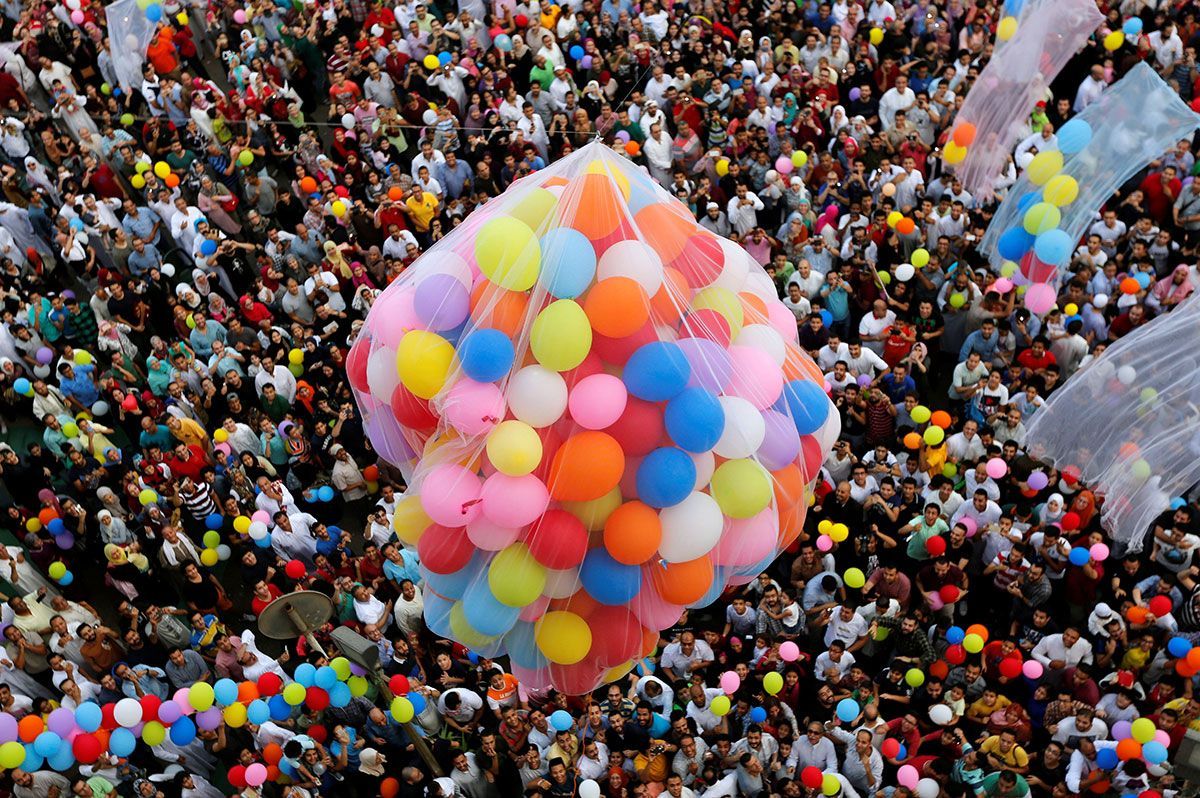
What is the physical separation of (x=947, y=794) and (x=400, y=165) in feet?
27.5

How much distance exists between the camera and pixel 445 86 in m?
13.3

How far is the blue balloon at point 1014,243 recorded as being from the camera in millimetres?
10133

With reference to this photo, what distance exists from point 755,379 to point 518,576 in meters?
1.40

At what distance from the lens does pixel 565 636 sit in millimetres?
5730

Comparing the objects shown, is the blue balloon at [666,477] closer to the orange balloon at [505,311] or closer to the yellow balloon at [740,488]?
the yellow balloon at [740,488]

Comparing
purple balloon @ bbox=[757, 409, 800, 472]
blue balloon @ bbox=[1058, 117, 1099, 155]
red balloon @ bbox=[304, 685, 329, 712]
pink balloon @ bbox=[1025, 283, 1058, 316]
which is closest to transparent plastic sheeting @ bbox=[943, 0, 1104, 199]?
blue balloon @ bbox=[1058, 117, 1099, 155]

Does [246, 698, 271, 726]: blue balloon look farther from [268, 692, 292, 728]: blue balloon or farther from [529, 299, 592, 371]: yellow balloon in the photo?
[529, 299, 592, 371]: yellow balloon

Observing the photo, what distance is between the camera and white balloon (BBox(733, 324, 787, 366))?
5828mm

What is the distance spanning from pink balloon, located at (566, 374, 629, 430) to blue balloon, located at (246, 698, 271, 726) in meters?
4.38

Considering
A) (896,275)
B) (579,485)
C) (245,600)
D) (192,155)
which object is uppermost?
(192,155)

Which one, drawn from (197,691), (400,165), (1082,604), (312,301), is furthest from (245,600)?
(1082,604)

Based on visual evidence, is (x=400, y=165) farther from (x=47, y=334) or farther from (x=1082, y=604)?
(x=1082, y=604)

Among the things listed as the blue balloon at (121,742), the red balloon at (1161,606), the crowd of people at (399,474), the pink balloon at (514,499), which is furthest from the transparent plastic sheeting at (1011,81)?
the blue balloon at (121,742)

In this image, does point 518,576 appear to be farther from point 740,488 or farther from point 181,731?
point 181,731
